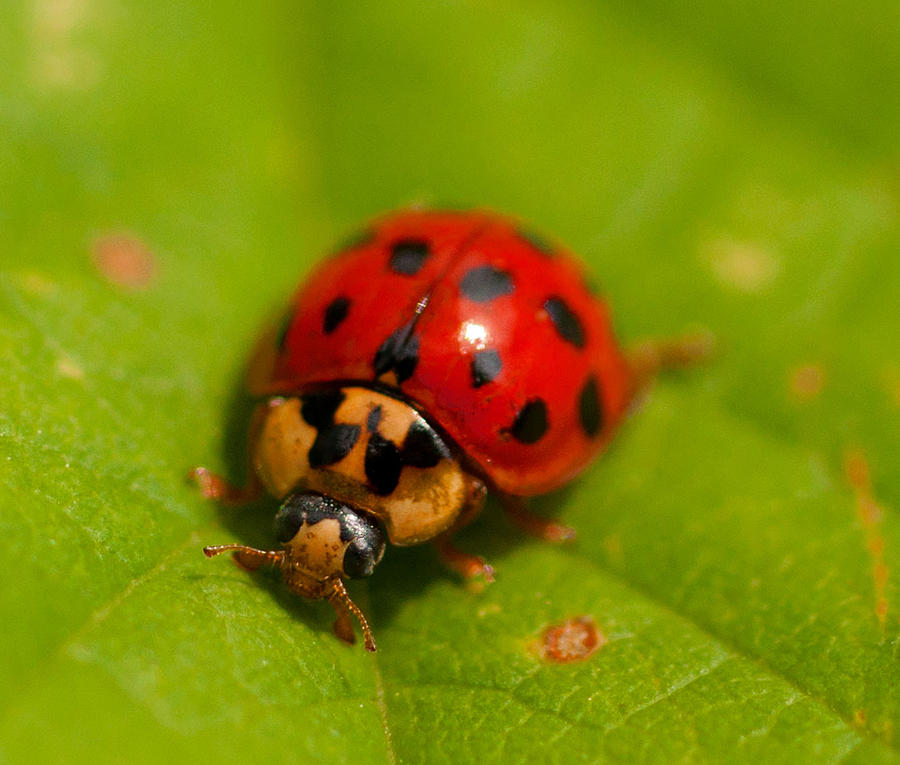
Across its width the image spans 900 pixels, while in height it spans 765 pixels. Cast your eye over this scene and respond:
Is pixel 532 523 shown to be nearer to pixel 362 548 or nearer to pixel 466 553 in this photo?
pixel 466 553

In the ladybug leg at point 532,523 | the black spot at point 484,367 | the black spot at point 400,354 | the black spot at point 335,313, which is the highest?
the black spot at point 484,367

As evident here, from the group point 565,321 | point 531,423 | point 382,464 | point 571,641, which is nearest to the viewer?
point 571,641

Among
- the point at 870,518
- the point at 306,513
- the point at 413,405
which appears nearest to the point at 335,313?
the point at 413,405

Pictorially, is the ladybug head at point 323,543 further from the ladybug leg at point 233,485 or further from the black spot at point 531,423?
the black spot at point 531,423

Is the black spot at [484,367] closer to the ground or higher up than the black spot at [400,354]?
higher up

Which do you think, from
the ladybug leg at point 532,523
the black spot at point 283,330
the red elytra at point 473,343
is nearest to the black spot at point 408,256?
the red elytra at point 473,343

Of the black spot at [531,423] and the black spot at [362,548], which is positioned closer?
the black spot at [362,548]
